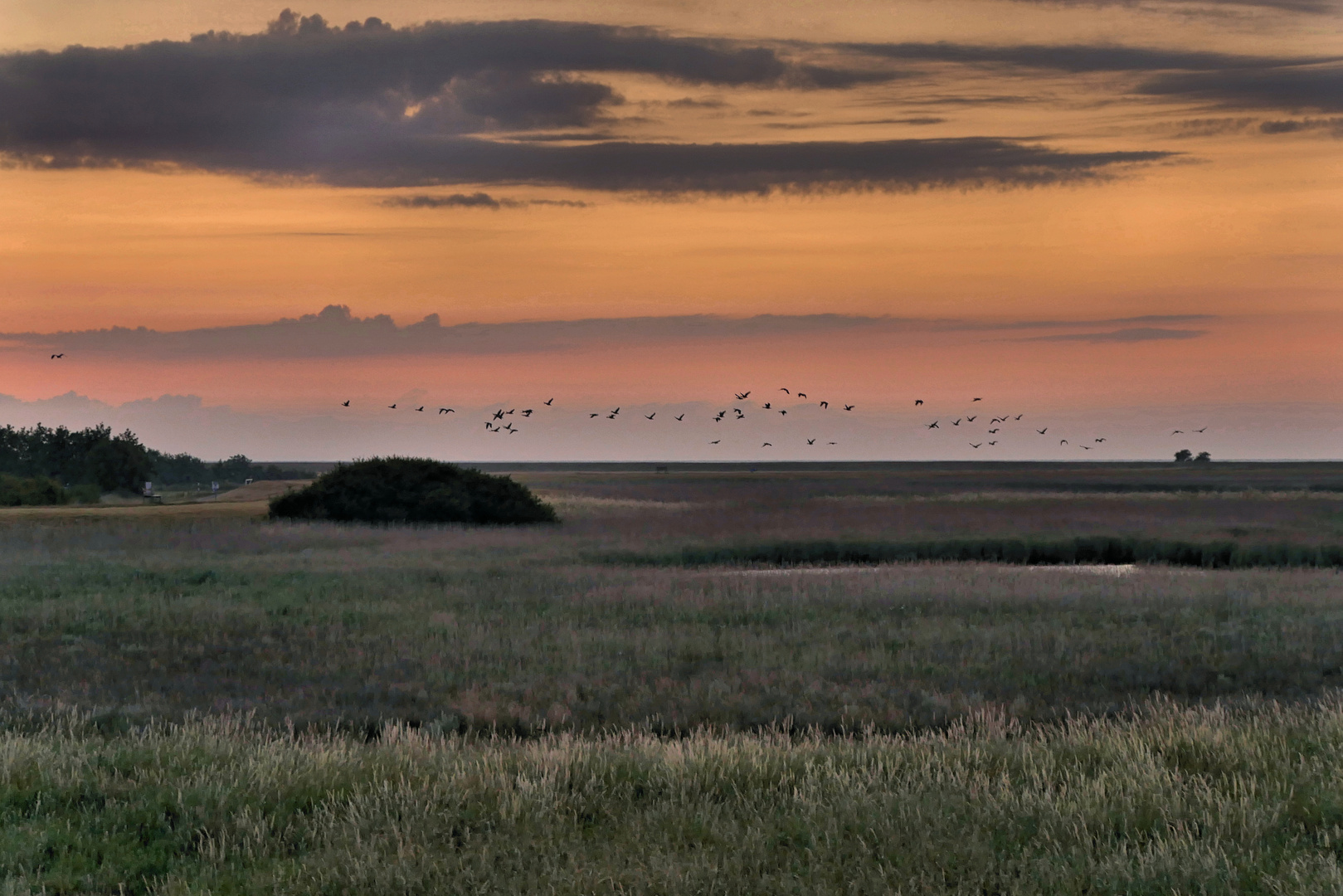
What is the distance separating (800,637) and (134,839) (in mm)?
14818

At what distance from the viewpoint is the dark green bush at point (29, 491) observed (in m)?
78.3

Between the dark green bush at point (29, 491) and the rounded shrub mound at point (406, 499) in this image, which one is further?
the dark green bush at point (29, 491)

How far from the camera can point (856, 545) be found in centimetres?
4519

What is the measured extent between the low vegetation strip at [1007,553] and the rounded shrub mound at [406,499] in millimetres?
16682

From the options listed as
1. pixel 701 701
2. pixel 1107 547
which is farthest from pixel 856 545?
pixel 701 701

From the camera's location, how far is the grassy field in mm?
8195

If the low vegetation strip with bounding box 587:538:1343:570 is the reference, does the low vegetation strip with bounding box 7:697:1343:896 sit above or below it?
above

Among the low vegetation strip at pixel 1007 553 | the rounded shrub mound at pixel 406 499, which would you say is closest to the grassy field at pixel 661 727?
the low vegetation strip at pixel 1007 553

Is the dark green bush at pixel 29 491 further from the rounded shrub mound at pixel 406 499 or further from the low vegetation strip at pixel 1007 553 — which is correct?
the low vegetation strip at pixel 1007 553

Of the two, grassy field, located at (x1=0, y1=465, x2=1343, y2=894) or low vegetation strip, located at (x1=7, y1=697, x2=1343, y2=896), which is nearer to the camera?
low vegetation strip, located at (x1=7, y1=697, x2=1343, y2=896)

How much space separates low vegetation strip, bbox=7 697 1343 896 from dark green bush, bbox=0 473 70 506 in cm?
7684

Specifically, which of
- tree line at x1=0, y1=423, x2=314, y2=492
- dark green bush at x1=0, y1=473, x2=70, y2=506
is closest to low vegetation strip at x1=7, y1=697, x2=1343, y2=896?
dark green bush at x1=0, y1=473, x2=70, y2=506

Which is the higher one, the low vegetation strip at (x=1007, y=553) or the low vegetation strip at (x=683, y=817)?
the low vegetation strip at (x=683, y=817)

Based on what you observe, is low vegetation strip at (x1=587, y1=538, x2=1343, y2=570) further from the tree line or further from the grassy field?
the tree line
